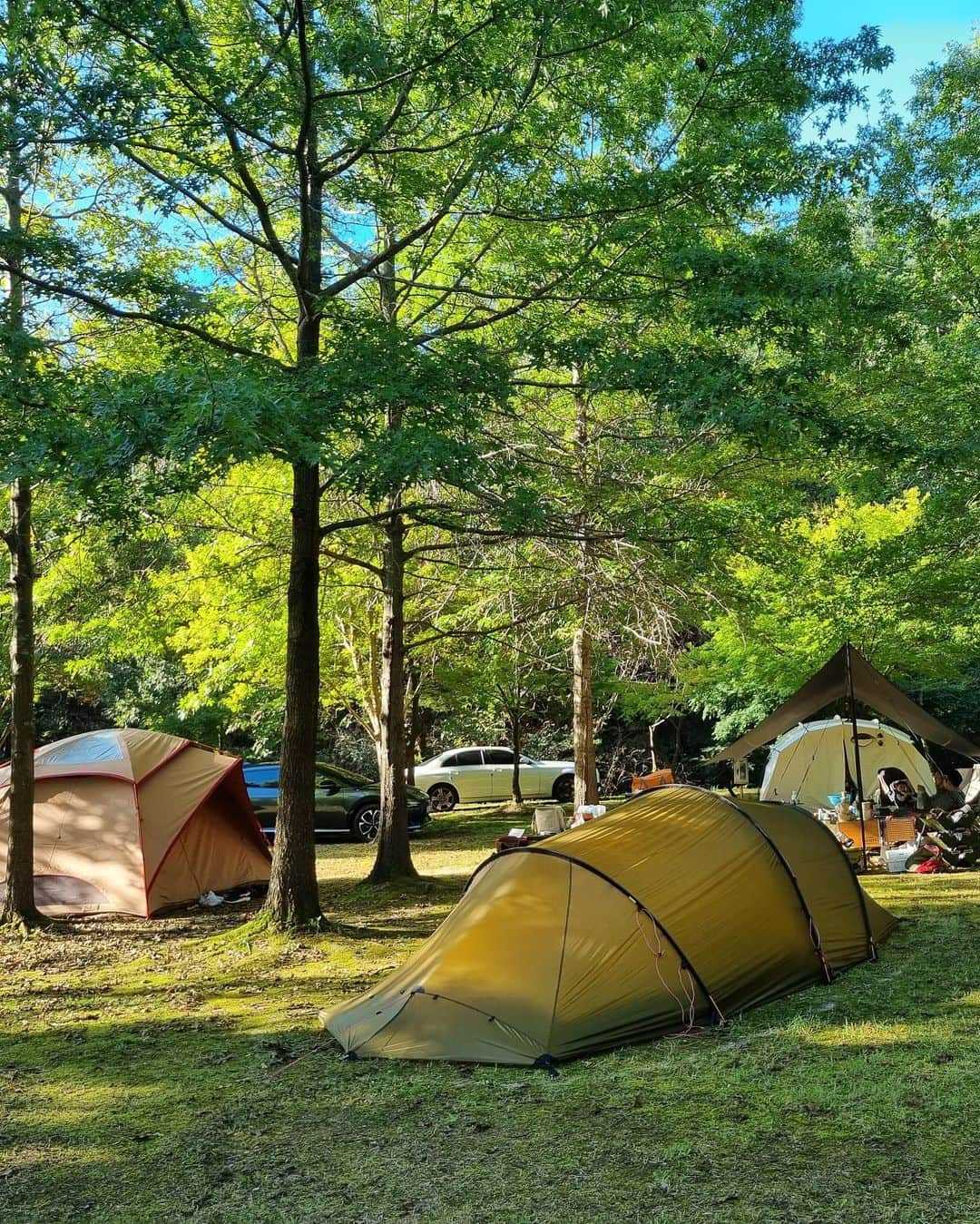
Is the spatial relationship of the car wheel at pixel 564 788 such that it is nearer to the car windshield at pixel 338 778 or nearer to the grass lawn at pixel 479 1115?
the car windshield at pixel 338 778

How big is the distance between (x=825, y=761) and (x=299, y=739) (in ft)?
41.0


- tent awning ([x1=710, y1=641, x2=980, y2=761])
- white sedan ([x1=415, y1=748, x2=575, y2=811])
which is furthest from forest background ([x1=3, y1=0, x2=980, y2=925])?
white sedan ([x1=415, y1=748, x2=575, y2=811])

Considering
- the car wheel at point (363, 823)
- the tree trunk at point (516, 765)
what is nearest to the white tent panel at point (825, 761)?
the tree trunk at point (516, 765)

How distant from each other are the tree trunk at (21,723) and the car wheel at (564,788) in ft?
52.7

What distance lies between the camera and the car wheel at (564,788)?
2486cm

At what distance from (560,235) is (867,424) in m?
3.16

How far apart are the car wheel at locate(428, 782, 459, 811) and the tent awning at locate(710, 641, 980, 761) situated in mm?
11929

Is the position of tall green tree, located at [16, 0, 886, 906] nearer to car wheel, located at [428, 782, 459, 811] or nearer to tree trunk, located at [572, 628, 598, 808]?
tree trunk, located at [572, 628, 598, 808]

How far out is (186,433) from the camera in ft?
18.6

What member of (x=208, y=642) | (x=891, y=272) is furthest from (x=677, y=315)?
(x=208, y=642)

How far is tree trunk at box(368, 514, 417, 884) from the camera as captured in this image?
41.2 feet

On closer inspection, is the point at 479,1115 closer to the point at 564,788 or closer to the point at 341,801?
the point at 341,801

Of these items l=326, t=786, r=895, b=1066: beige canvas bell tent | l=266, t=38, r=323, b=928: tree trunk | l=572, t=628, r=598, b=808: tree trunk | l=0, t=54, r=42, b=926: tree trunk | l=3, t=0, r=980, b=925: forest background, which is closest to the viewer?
l=326, t=786, r=895, b=1066: beige canvas bell tent

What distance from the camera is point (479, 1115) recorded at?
16.6 ft
